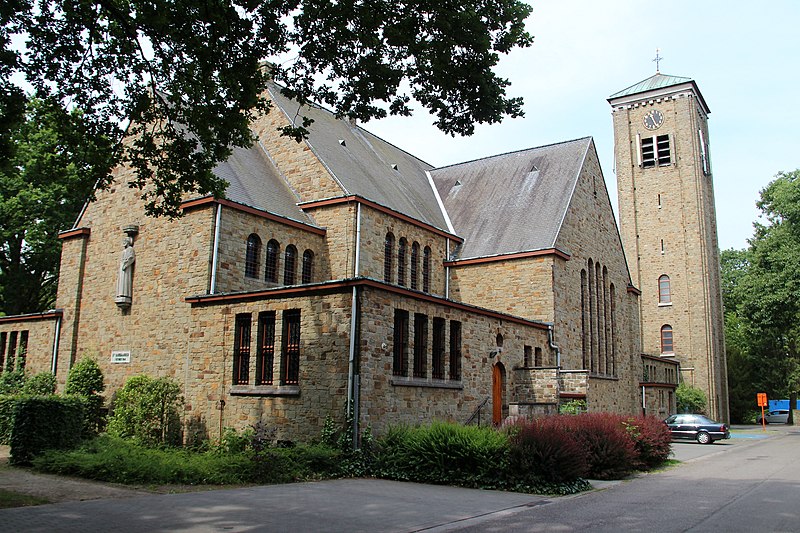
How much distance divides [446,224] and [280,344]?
17.1m

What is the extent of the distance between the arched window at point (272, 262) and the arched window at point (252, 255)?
55 cm

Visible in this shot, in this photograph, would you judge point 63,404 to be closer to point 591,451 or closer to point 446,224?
point 591,451

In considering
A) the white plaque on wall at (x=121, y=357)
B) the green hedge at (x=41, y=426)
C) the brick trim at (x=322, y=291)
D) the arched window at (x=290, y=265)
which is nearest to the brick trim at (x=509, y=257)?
the brick trim at (x=322, y=291)

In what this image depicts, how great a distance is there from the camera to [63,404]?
16953mm

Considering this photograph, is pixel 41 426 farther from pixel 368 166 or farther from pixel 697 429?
pixel 697 429

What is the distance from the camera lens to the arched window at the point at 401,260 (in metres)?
27.7

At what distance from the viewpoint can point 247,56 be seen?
12.7 meters

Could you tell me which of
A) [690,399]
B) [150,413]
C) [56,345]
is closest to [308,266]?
[150,413]

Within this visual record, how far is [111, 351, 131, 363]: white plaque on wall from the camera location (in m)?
22.6

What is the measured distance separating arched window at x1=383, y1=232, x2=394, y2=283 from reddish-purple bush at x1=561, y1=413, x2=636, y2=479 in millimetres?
10908

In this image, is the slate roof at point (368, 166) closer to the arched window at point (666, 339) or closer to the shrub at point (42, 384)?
the shrub at point (42, 384)

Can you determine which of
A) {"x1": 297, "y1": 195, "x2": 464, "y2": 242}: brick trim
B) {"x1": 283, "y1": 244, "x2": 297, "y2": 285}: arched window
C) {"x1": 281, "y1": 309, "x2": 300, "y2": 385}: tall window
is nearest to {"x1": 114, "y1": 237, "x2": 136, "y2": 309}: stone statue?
{"x1": 283, "y1": 244, "x2": 297, "y2": 285}: arched window

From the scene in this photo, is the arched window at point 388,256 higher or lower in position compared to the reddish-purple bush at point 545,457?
higher

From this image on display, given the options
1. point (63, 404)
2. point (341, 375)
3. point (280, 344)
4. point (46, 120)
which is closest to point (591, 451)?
point (341, 375)
